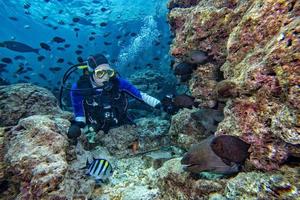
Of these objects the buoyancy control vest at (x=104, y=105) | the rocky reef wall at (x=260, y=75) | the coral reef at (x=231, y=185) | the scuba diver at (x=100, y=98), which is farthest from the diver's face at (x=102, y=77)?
the coral reef at (x=231, y=185)

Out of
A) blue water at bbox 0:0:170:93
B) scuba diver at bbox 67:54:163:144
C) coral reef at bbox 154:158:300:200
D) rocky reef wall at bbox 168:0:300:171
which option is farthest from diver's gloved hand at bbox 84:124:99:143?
blue water at bbox 0:0:170:93

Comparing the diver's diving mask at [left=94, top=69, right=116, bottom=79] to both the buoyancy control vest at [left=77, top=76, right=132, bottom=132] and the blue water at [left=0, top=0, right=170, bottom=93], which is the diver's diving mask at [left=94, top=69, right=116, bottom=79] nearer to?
the buoyancy control vest at [left=77, top=76, right=132, bottom=132]

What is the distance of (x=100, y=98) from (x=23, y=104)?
2.16 m

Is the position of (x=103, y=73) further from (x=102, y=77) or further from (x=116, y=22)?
(x=116, y=22)

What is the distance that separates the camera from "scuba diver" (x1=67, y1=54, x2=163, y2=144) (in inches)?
217

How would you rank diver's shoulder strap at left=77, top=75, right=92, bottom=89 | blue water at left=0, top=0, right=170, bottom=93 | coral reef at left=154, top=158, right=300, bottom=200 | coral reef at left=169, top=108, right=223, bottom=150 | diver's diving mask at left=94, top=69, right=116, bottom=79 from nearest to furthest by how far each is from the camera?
1. coral reef at left=154, top=158, right=300, bottom=200
2. coral reef at left=169, top=108, right=223, bottom=150
3. diver's diving mask at left=94, top=69, right=116, bottom=79
4. diver's shoulder strap at left=77, top=75, right=92, bottom=89
5. blue water at left=0, top=0, right=170, bottom=93

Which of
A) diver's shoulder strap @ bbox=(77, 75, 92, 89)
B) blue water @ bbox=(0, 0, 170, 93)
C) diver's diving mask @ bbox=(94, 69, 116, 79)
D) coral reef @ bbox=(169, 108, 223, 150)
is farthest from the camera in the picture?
blue water @ bbox=(0, 0, 170, 93)

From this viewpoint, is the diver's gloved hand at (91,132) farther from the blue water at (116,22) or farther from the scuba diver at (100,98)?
the blue water at (116,22)

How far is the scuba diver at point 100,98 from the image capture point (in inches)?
217

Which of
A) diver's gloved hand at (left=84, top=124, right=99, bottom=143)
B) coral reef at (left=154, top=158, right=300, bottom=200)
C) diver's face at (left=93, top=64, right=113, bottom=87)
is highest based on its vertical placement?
diver's face at (left=93, top=64, right=113, bottom=87)

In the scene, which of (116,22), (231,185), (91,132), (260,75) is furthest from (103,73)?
(116,22)

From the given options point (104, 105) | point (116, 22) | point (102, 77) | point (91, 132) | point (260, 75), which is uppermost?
point (116, 22)

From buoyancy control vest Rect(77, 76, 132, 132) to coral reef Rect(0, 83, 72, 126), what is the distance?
848 millimetres

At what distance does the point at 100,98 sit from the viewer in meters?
5.52
